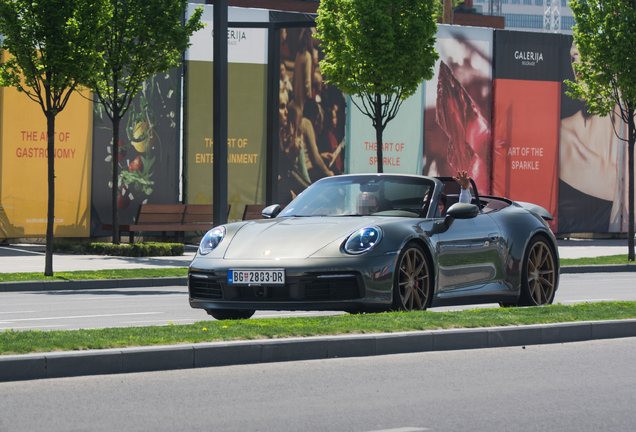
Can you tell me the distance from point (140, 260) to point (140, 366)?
42.4ft

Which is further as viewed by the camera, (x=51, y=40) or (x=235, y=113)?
(x=235, y=113)

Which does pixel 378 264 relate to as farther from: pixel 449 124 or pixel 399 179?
pixel 449 124

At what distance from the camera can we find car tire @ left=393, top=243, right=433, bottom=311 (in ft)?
24.9

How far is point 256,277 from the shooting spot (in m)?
7.28

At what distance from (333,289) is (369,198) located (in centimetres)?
140

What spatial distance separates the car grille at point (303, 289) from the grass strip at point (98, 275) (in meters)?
7.08

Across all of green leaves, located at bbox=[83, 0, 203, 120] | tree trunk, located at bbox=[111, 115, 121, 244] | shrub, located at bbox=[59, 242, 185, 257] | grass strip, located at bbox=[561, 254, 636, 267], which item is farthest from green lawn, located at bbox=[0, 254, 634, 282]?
grass strip, located at bbox=[561, 254, 636, 267]

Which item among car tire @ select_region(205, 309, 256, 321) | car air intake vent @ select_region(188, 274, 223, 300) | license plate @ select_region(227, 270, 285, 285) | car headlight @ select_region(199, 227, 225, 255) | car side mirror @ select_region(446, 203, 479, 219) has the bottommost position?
car tire @ select_region(205, 309, 256, 321)

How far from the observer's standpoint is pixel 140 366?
586 centimetres

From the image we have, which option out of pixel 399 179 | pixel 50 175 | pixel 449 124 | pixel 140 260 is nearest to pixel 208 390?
pixel 399 179

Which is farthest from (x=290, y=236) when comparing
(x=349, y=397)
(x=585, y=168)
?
(x=585, y=168)

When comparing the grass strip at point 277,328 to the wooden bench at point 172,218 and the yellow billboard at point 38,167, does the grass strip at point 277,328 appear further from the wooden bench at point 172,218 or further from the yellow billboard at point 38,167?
the yellow billboard at point 38,167

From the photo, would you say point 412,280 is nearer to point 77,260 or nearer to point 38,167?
point 77,260

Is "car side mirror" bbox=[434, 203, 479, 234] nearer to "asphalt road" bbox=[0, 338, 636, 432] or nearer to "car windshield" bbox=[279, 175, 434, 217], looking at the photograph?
"car windshield" bbox=[279, 175, 434, 217]
